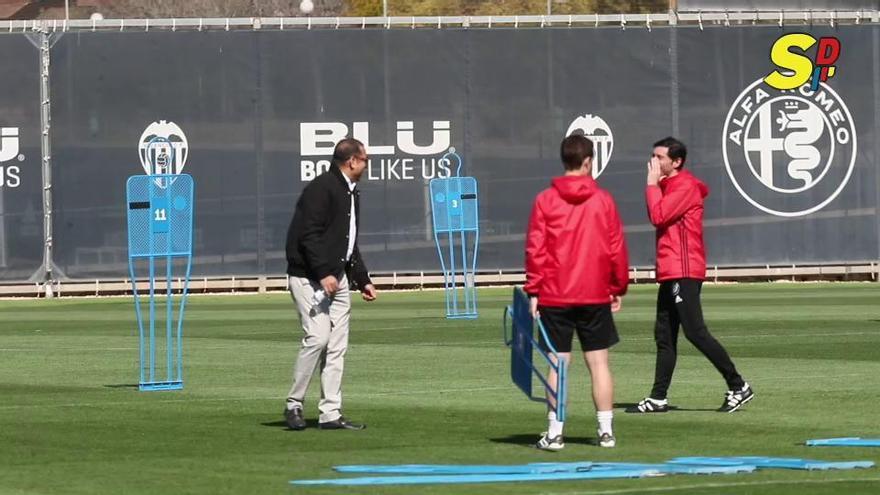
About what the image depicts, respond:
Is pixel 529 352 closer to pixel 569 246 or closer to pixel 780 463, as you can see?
pixel 569 246

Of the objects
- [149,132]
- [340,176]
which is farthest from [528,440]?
[149,132]

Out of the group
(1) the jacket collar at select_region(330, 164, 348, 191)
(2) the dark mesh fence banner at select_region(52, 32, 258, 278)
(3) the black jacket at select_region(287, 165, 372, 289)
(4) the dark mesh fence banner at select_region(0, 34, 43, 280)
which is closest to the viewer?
(3) the black jacket at select_region(287, 165, 372, 289)

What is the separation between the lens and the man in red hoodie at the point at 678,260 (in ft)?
48.6

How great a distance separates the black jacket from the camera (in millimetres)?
13891

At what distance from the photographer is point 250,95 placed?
112 ft

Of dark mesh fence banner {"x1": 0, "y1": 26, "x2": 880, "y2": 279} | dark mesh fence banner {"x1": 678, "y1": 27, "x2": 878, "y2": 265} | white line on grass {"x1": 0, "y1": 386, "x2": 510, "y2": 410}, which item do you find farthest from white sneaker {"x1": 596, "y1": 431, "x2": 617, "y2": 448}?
dark mesh fence banner {"x1": 678, "y1": 27, "x2": 878, "y2": 265}

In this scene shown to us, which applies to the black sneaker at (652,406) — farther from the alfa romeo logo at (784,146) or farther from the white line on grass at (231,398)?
the alfa romeo logo at (784,146)

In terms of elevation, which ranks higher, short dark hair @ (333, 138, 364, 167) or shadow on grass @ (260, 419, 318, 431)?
short dark hair @ (333, 138, 364, 167)

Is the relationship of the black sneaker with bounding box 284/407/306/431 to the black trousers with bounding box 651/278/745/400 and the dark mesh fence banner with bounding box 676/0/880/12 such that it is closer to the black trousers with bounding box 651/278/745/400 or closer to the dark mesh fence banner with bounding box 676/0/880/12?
the black trousers with bounding box 651/278/745/400

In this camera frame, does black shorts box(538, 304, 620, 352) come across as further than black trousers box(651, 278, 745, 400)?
No

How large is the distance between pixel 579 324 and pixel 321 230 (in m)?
2.29

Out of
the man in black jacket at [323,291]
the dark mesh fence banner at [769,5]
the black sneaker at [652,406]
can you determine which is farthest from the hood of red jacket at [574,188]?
the dark mesh fence banner at [769,5]

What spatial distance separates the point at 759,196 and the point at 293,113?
848 cm

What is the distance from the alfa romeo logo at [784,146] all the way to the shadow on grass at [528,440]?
22.6 meters
